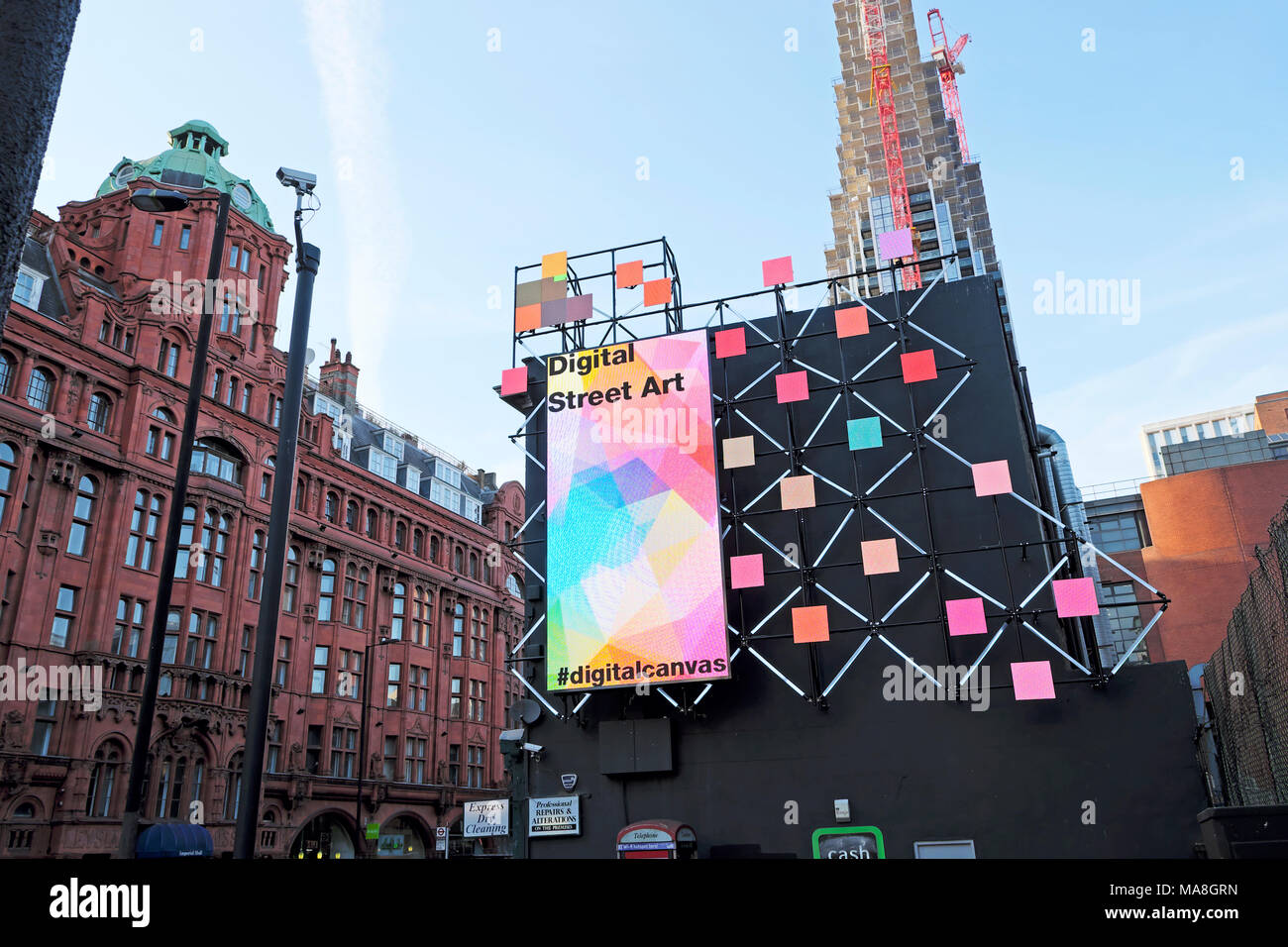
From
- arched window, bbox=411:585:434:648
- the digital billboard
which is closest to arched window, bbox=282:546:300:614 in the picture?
arched window, bbox=411:585:434:648

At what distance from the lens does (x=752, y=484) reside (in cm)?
2667

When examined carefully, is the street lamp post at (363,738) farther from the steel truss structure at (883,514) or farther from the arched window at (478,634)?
the steel truss structure at (883,514)

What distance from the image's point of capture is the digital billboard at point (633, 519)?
23969 mm

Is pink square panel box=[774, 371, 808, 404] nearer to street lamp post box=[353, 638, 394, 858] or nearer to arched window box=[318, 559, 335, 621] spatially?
street lamp post box=[353, 638, 394, 858]

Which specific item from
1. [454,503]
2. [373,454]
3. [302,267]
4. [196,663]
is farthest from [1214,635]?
[302,267]

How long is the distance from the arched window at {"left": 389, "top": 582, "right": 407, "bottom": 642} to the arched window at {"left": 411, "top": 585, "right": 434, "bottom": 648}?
98cm

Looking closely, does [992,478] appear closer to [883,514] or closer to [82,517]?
[883,514]

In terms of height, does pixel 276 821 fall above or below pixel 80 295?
below

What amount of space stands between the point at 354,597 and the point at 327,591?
212 centimetres

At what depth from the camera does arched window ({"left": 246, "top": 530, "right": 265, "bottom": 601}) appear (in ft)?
159

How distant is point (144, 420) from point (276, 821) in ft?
69.9

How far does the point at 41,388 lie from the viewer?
3953cm
